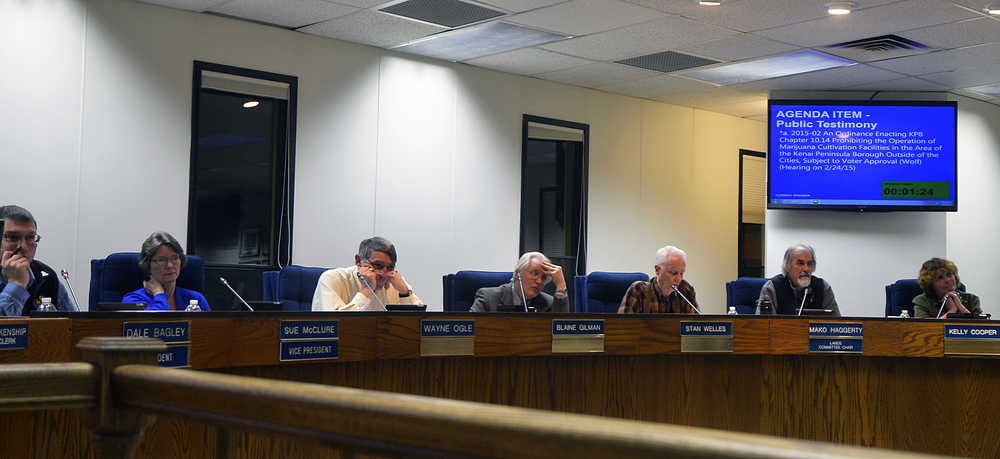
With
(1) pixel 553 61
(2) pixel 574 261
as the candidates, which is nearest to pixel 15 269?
(1) pixel 553 61

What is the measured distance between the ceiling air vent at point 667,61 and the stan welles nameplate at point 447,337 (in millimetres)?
3634

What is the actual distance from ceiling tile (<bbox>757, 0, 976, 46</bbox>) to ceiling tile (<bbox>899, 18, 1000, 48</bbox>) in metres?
0.12

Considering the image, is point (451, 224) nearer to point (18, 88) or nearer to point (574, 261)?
point (574, 261)

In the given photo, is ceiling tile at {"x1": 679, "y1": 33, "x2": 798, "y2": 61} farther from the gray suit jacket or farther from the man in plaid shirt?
the gray suit jacket

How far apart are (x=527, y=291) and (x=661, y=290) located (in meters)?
0.74

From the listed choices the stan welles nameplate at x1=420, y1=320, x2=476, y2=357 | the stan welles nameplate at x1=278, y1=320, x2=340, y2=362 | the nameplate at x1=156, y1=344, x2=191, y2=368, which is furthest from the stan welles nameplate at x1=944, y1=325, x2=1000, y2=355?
the nameplate at x1=156, y1=344, x2=191, y2=368

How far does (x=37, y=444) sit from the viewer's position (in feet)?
6.44

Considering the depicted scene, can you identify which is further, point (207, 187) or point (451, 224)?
point (451, 224)

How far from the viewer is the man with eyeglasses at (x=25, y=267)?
138 inches

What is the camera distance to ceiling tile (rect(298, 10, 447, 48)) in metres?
5.60

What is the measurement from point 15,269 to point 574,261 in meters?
4.49

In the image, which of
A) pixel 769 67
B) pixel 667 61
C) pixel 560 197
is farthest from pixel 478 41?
pixel 769 67

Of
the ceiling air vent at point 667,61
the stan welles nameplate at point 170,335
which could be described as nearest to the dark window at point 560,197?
the ceiling air vent at point 667,61

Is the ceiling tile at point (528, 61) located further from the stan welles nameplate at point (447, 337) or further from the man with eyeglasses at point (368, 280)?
the stan welles nameplate at point (447, 337)
